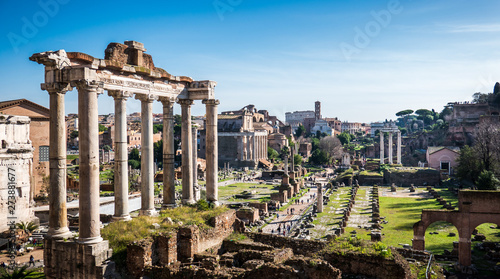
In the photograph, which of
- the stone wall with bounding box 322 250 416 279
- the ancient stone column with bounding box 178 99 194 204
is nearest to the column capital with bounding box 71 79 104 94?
the ancient stone column with bounding box 178 99 194 204

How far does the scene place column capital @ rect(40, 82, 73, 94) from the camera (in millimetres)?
10750

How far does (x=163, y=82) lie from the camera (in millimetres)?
14484

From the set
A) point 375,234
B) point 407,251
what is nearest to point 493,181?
point 375,234

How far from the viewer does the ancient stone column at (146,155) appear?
13727 millimetres

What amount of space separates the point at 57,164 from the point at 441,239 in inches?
865

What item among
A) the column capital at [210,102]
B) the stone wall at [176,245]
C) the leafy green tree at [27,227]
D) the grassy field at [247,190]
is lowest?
the grassy field at [247,190]

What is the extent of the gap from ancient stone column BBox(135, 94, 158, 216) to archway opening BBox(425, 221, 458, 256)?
15672 millimetres

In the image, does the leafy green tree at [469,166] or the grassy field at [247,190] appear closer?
the grassy field at [247,190]

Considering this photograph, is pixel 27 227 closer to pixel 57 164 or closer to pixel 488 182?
pixel 57 164

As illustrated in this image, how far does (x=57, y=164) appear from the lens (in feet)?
35.6

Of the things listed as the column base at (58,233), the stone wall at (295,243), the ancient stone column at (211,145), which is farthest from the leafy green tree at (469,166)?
the column base at (58,233)

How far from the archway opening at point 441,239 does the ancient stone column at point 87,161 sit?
18021mm

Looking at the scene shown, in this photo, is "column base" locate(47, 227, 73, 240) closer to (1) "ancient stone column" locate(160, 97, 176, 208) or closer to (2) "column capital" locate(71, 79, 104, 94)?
(2) "column capital" locate(71, 79, 104, 94)

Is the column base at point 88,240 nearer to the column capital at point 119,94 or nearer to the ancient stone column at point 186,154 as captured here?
the column capital at point 119,94
